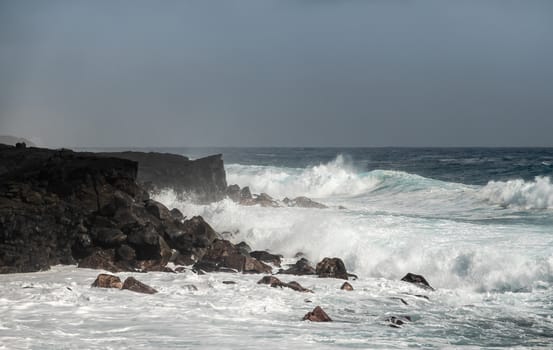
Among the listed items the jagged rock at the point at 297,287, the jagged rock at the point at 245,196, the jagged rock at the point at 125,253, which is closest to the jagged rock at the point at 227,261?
the jagged rock at the point at 125,253

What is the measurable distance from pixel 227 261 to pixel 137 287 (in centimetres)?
358

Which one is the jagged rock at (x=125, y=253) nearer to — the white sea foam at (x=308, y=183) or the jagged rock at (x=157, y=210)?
the jagged rock at (x=157, y=210)

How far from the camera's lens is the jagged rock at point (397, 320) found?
33.0ft

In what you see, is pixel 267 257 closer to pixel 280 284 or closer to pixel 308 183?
pixel 280 284

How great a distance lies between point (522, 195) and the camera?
28.2 metres

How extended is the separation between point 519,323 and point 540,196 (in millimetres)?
18352

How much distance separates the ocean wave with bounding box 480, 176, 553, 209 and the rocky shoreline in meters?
15.1

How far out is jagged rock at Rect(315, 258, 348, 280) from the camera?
48.0 feet

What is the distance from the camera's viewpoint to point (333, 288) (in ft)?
43.4

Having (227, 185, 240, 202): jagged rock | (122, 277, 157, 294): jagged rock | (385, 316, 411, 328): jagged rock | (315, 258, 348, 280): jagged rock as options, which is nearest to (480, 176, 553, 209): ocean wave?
(227, 185, 240, 202): jagged rock

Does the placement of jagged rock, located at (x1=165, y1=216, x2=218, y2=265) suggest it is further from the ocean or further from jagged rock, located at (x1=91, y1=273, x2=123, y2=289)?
jagged rock, located at (x1=91, y1=273, x2=123, y2=289)

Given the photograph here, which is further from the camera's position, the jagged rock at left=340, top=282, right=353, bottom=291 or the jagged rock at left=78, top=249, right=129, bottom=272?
the jagged rock at left=78, top=249, right=129, bottom=272

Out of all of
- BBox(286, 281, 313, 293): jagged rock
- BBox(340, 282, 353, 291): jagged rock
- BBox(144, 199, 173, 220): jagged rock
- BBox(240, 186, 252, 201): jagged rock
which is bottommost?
BBox(340, 282, 353, 291): jagged rock

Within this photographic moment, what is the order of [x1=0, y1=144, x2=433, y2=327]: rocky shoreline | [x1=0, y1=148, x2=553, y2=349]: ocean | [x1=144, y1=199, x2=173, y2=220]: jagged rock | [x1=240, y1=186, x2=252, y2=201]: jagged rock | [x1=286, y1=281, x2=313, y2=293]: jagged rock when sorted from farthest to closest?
[x1=240, y1=186, x2=252, y2=201]: jagged rock
[x1=144, y1=199, x2=173, y2=220]: jagged rock
[x1=0, y1=144, x2=433, y2=327]: rocky shoreline
[x1=286, y1=281, x2=313, y2=293]: jagged rock
[x1=0, y1=148, x2=553, y2=349]: ocean
